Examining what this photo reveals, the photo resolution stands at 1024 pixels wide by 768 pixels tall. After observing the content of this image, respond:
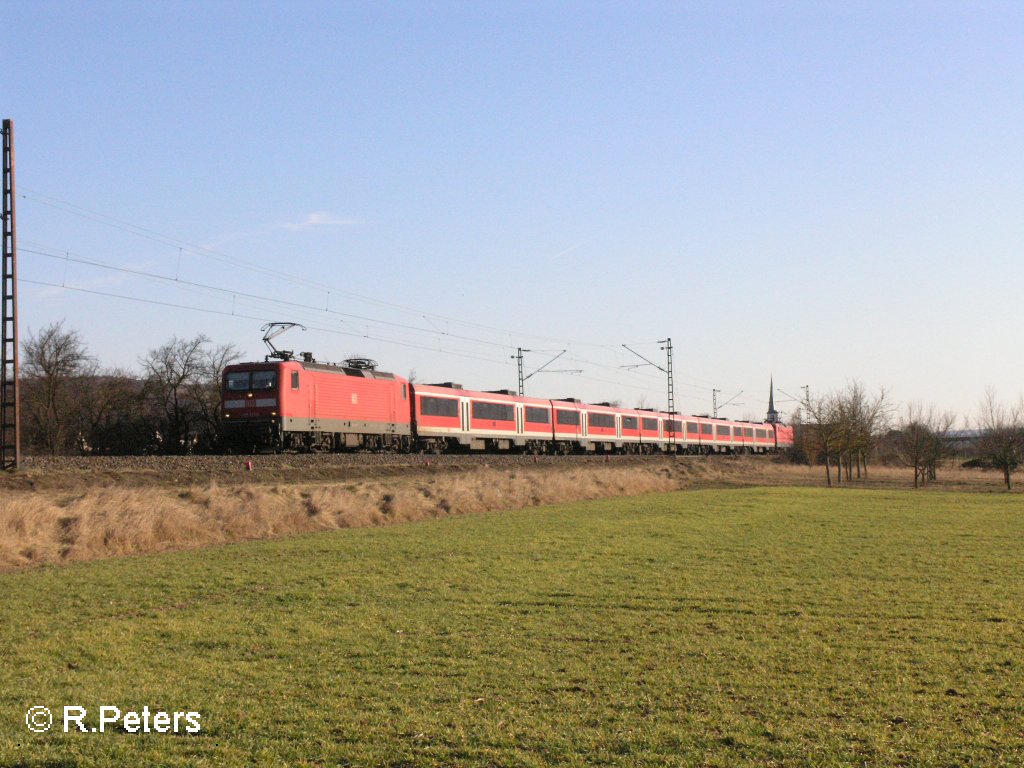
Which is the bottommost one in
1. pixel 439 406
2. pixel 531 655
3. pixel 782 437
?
pixel 531 655

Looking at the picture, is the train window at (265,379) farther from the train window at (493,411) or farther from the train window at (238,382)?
the train window at (493,411)

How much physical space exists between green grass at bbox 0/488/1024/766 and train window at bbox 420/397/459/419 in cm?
3035

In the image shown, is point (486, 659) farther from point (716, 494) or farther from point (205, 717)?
point (716, 494)

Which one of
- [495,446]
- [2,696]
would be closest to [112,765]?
[2,696]

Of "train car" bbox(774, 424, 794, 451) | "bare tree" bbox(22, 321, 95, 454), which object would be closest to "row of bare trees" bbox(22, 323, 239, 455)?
"bare tree" bbox(22, 321, 95, 454)

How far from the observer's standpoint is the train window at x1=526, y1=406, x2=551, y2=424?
190ft

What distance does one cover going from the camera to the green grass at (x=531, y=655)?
5926 mm

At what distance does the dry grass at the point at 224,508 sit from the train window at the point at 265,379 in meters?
6.41

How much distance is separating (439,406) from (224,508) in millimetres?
28370

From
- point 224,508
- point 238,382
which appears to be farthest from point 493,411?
point 224,508

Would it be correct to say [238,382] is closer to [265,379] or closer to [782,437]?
[265,379]

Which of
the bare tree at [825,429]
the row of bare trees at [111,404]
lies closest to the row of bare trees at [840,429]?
the bare tree at [825,429]

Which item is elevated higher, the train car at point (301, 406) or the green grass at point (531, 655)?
the train car at point (301, 406)

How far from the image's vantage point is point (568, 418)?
206 ft
